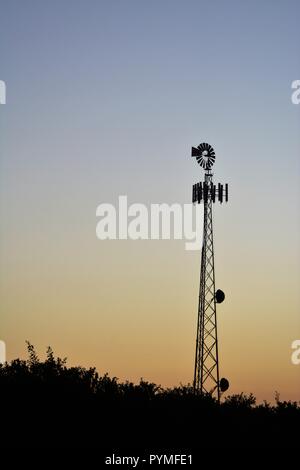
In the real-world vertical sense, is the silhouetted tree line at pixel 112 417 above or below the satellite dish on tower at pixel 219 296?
below

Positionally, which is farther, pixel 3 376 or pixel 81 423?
pixel 3 376

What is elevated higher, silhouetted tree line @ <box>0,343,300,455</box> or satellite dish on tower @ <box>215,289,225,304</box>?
satellite dish on tower @ <box>215,289,225,304</box>

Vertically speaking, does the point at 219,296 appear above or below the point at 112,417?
above

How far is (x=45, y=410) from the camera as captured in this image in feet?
209

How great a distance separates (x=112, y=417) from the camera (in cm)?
6494

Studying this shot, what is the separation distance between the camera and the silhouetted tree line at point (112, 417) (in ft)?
201

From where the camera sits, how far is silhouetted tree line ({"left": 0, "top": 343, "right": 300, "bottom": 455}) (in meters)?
61.2

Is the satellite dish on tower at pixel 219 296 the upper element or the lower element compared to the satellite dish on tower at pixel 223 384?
upper

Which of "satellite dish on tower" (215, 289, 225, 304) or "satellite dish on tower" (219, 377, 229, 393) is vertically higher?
"satellite dish on tower" (215, 289, 225, 304)

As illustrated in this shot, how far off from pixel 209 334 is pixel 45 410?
10412 mm
